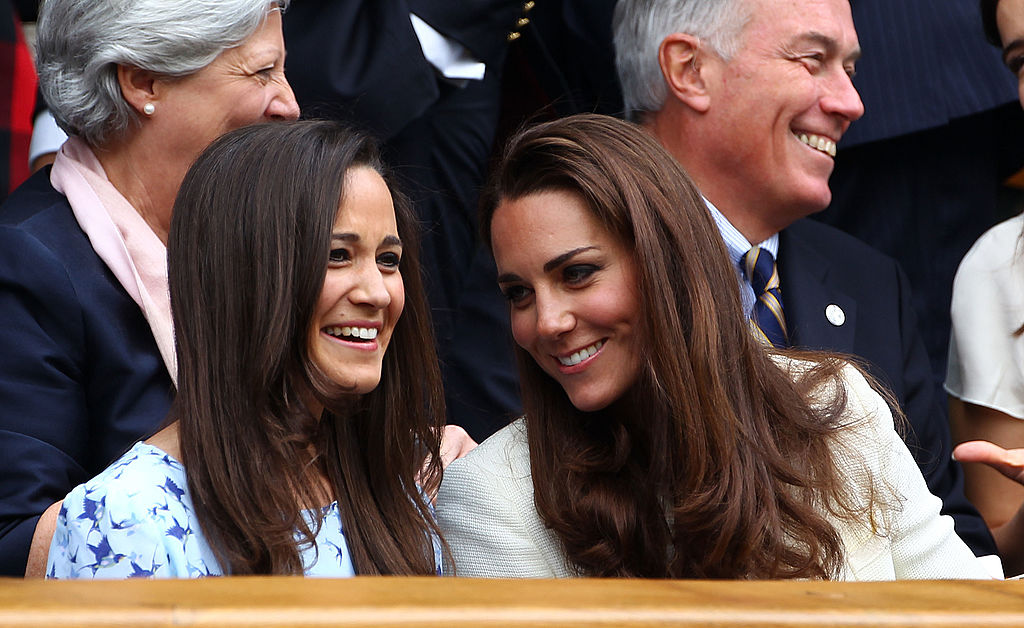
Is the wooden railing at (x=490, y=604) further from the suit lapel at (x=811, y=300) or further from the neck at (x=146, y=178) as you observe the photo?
the suit lapel at (x=811, y=300)

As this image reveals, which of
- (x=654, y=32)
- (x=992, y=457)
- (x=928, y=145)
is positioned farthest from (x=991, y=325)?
(x=654, y=32)

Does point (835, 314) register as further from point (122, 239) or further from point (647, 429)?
point (122, 239)

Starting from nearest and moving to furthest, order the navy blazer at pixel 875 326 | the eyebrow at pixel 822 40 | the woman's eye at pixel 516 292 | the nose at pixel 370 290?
the nose at pixel 370 290 < the woman's eye at pixel 516 292 < the navy blazer at pixel 875 326 < the eyebrow at pixel 822 40

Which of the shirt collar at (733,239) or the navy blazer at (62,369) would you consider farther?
the shirt collar at (733,239)

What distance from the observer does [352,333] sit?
77.4 inches

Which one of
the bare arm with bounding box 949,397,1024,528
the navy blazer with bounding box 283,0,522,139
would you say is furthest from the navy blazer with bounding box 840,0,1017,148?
the navy blazer with bounding box 283,0,522,139

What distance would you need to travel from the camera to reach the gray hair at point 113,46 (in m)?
2.36

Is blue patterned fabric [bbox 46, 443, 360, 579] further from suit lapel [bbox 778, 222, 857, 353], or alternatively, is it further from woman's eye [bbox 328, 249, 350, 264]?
suit lapel [bbox 778, 222, 857, 353]

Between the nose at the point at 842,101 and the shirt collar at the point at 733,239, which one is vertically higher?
the nose at the point at 842,101

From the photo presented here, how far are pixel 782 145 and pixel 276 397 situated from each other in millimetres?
1745

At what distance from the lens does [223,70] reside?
245 cm

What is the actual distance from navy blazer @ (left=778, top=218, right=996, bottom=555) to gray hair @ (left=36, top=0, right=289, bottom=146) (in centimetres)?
145

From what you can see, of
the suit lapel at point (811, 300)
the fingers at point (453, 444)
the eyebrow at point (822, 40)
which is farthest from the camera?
the eyebrow at point (822, 40)

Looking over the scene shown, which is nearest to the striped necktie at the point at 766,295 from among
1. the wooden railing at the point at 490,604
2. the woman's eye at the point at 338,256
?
the woman's eye at the point at 338,256
